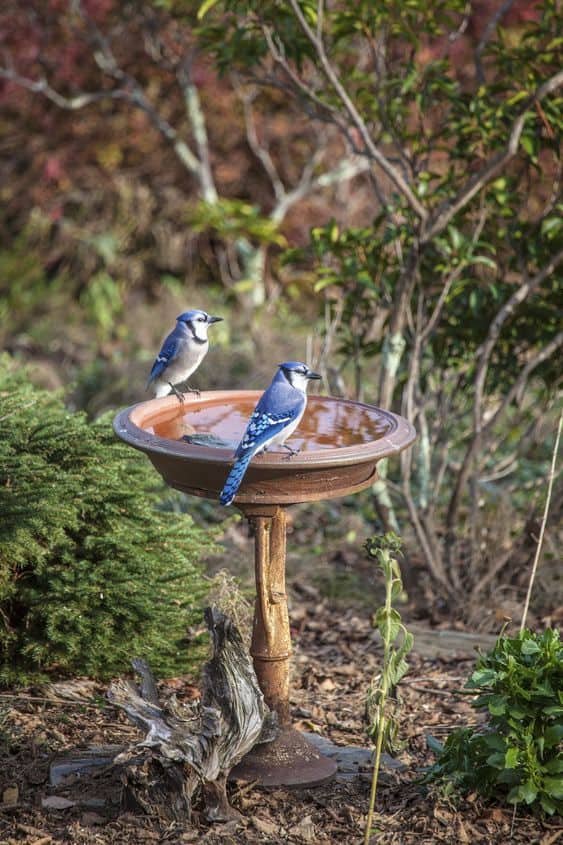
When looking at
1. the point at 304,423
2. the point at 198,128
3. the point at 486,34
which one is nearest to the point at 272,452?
the point at 304,423

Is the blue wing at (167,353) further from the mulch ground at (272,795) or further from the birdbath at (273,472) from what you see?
the mulch ground at (272,795)

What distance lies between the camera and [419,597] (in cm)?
524

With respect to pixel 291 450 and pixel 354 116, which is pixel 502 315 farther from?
pixel 291 450

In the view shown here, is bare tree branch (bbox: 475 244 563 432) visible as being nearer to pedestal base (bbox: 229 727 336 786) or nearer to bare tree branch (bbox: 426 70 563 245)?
bare tree branch (bbox: 426 70 563 245)

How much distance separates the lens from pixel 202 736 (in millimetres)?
3010

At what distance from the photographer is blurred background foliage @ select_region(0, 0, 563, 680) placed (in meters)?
4.88

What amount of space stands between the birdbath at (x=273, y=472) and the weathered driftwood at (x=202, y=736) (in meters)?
0.24

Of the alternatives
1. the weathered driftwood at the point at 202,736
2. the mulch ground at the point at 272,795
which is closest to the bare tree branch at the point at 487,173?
the mulch ground at the point at 272,795

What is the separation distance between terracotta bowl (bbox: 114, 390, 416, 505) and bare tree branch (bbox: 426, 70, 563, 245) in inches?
50.7

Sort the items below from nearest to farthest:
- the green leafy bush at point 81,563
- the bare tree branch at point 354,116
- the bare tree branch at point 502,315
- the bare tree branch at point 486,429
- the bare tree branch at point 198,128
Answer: the green leafy bush at point 81,563, the bare tree branch at point 354,116, the bare tree branch at point 502,315, the bare tree branch at point 486,429, the bare tree branch at point 198,128

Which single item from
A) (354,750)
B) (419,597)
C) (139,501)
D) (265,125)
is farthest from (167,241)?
(354,750)

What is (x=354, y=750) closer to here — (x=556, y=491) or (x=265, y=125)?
(x=556, y=491)

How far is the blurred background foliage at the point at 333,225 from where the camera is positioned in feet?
16.0

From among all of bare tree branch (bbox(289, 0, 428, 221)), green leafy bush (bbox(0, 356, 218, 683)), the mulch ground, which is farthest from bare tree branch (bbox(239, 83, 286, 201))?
the mulch ground
